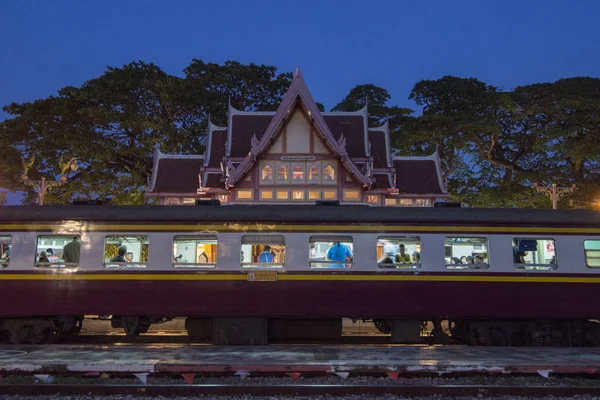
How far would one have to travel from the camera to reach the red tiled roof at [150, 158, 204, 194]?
32.3 m

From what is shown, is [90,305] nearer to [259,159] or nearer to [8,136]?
[259,159]

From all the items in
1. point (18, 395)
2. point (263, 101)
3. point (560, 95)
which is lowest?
point (18, 395)

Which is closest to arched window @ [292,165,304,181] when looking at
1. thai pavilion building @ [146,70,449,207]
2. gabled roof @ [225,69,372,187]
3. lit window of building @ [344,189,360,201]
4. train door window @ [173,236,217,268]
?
thai pavilion building @ [146,70,449,207]

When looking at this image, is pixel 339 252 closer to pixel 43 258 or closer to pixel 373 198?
pixel 43 258

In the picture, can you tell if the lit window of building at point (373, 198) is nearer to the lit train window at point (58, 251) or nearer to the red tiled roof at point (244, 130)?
the red tiled roof at point (244, 130)

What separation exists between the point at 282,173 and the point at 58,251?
64.9ft

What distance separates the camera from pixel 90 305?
37.9 feet

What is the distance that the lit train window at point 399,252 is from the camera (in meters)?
11.6

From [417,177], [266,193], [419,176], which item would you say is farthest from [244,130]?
[419,176]

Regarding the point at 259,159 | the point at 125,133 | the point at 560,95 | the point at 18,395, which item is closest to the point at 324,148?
the point at 259,159

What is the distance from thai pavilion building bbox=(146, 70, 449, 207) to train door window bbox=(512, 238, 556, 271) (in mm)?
18269

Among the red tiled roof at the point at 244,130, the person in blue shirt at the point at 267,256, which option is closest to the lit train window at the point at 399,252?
the person in blue shirt at the point at 267,256

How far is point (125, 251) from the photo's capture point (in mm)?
11695

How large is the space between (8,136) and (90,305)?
94.1 feet
